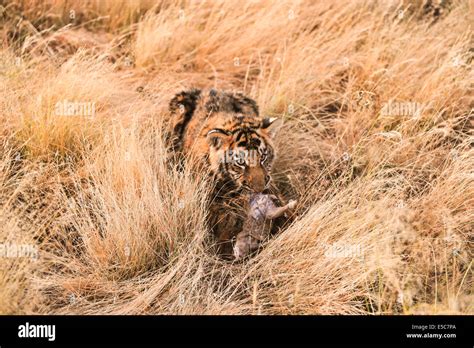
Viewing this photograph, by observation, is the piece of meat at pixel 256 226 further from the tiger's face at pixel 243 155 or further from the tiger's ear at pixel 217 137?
the tiger's ear at pixel 217 137

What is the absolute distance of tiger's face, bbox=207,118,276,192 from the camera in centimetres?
568

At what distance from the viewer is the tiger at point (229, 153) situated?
570 centimetres

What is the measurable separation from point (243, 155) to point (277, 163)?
0.71 metres

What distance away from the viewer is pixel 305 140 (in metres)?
6.59

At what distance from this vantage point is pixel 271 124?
5996 millimetres

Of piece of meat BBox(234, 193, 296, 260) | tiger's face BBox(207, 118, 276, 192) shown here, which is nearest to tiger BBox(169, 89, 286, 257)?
tiger's face BBox(207, 118, 276, 192)

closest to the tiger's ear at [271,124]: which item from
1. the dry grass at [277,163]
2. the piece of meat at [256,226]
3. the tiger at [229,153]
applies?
the tiger at [229,153]

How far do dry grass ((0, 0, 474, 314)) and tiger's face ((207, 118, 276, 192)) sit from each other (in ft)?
0.94

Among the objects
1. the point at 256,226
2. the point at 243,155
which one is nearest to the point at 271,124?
the point at 243,155

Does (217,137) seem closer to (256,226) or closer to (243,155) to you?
(243,155)

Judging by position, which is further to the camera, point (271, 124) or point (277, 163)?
point (277, 163)
